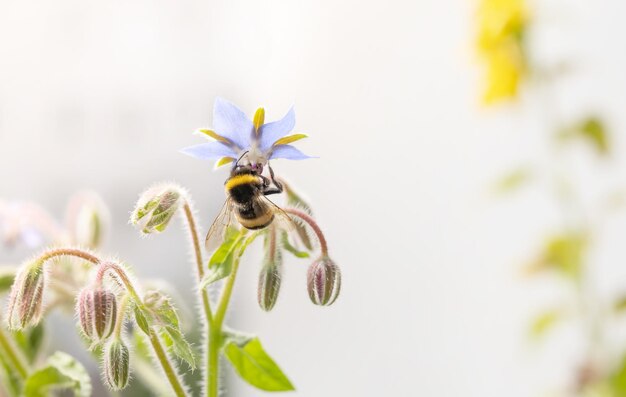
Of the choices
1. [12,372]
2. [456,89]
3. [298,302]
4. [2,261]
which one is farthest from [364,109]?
[12,372]

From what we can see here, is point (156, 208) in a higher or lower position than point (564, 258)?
lower

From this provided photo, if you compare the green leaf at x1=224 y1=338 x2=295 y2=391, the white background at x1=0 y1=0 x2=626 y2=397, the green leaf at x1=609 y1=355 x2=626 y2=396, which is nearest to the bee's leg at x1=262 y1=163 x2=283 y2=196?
the green leaf at x1=224 y1=338 x2=295 y2=391

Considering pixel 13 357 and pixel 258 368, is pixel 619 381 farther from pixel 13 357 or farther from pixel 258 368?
pixel 13 357

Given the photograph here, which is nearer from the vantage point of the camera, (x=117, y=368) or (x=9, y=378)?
(x=117, y=368)

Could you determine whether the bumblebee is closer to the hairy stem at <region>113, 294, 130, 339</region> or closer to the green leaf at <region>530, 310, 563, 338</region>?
the hairy stem at <region>113, 294, 130, 339</region>

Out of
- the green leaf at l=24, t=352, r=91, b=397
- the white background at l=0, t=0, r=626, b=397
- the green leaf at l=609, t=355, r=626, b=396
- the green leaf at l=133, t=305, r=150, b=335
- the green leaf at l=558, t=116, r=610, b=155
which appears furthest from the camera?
the white background at l=0, t=0, r=626, b=397

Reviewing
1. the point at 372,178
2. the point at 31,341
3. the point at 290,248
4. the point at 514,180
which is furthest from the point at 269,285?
the point at 372,178

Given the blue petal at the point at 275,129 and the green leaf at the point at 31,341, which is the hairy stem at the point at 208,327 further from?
A: the green leaf at the point at 31,341
